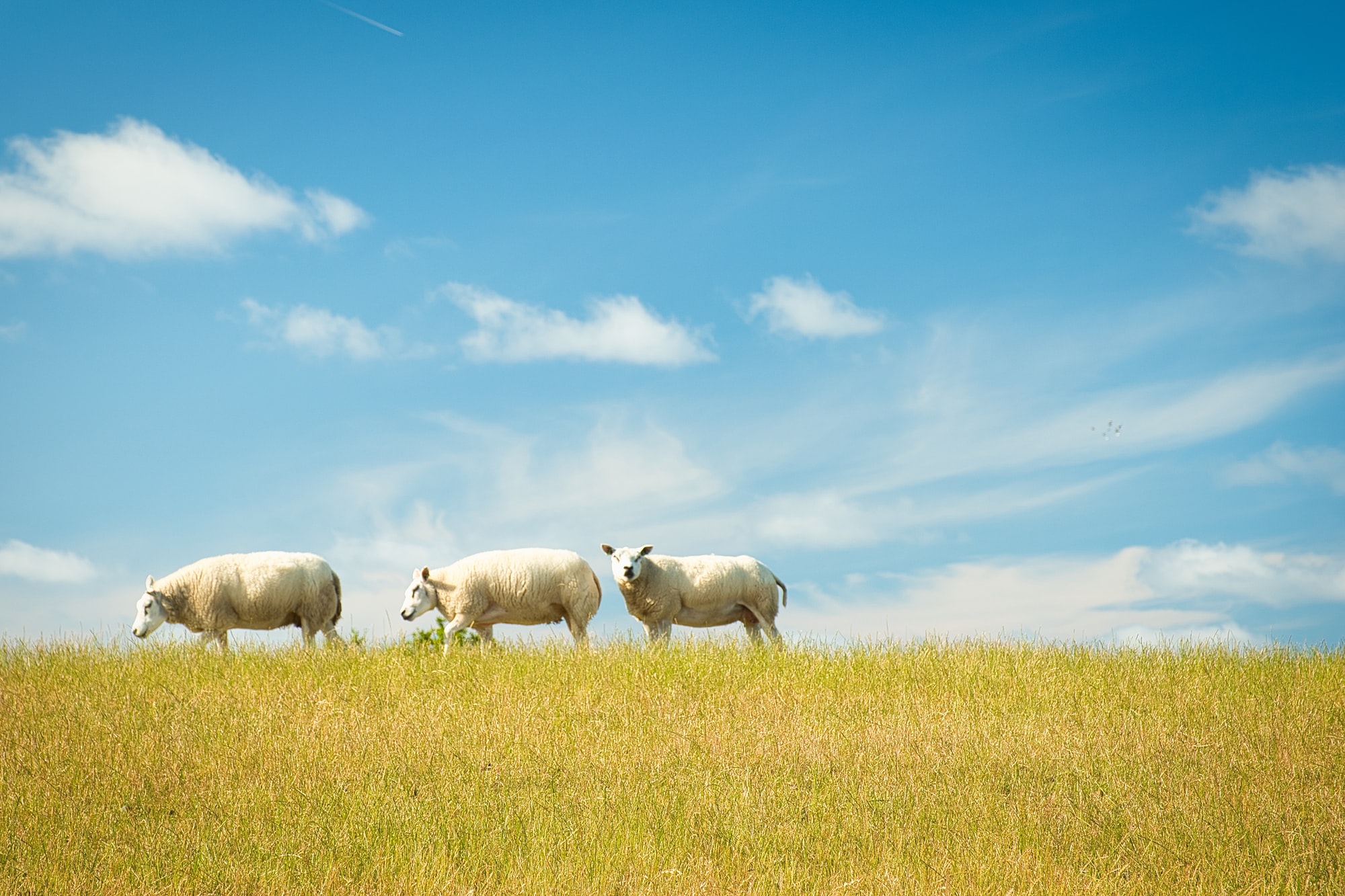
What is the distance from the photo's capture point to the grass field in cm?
650

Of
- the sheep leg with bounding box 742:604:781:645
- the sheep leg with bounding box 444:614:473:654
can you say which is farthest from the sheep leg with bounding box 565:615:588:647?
the sheep leg with bounding box 742:604:781:645

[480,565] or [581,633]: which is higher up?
[480,565]

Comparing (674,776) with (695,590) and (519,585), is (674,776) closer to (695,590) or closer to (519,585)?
(519,585)

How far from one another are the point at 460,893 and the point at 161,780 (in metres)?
4.05

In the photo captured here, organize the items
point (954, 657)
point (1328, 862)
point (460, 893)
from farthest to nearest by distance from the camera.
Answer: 1. point (954, 657)
2. point (1328, 862)
3. point (460, 893)

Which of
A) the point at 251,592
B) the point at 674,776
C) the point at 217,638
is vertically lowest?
the point at 674,776

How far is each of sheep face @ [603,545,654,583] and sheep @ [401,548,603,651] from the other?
37 cm

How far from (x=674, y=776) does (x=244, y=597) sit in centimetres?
1058

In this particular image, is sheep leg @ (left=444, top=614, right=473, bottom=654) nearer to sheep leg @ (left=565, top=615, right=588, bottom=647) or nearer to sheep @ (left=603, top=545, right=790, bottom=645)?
sheep leg @ (left=565, top=615, right=588, bottom=647)

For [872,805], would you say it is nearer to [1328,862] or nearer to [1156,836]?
[1156,836]

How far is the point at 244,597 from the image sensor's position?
16250 millimetres

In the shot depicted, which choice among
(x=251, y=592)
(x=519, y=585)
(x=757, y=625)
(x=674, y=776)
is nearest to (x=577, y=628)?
(x=519, y=585)

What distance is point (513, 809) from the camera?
752 cm

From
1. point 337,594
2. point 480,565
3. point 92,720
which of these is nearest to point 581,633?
point 480,565
